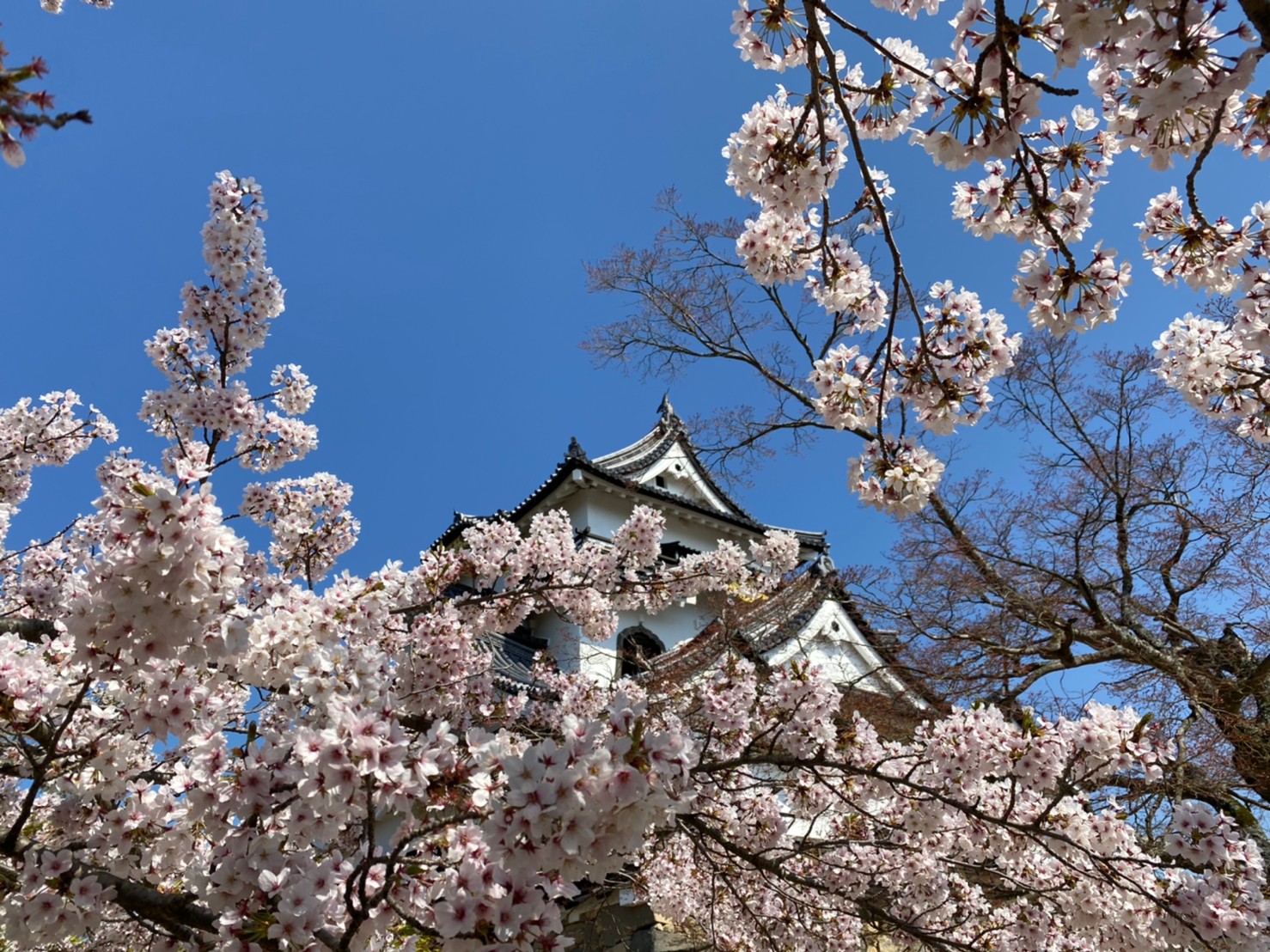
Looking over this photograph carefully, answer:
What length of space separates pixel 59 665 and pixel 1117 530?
11868mm

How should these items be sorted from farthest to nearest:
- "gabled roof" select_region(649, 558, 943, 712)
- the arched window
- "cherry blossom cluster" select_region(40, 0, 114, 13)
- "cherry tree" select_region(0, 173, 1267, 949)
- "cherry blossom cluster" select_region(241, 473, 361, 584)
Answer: the arched window → "gabled roof" select_region(649, 558, 943, 712) → "cherry blossom cluster" select_region(241, 473, 361, 584) → "cherry blossom cluster" select_region(40, 0, 114, 13) → "cherry tree" select_region(0, 173, 1267, 949)

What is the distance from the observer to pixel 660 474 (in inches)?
775

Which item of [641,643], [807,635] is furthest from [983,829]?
[641,643]

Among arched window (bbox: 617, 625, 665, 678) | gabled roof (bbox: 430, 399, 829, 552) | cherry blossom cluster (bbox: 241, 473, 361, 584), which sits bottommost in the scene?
cherry blossom cluster (bbox: 241, 473, 361, 584)

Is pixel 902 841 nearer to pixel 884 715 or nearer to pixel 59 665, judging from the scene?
pixel 884 715

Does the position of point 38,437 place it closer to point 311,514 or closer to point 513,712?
point 311,514

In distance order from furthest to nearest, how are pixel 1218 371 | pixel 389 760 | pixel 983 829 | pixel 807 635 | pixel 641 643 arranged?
pixel 641 643 < pixel 807 635 < pixel 1218 371 < pixel 983 829 < pixel 389 760

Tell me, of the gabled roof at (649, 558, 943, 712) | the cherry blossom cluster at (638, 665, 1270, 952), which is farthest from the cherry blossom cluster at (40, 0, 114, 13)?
the gabled roof at (649, 558, 943, 712)

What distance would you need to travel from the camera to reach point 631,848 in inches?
76.6

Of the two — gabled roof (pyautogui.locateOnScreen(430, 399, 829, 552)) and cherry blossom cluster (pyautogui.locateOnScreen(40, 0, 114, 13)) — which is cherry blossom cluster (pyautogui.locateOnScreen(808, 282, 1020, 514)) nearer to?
cherry blossom cluster (pyautogui.locateOnScreen(40, 0, 114, 13))

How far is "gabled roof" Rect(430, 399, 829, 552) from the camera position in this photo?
54.2ft

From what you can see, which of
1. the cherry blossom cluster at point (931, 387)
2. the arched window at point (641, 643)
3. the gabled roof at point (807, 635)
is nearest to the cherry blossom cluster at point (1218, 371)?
the cherry blossom cluster at point (931, 387)

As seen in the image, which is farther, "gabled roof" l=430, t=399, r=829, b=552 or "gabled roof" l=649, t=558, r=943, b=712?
"gabled roof" l=430, t=399, r=829, b=552

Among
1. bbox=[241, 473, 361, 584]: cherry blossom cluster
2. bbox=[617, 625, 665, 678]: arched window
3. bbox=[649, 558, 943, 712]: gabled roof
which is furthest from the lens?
bbox=[617, 625, 665, 678]: arched window
